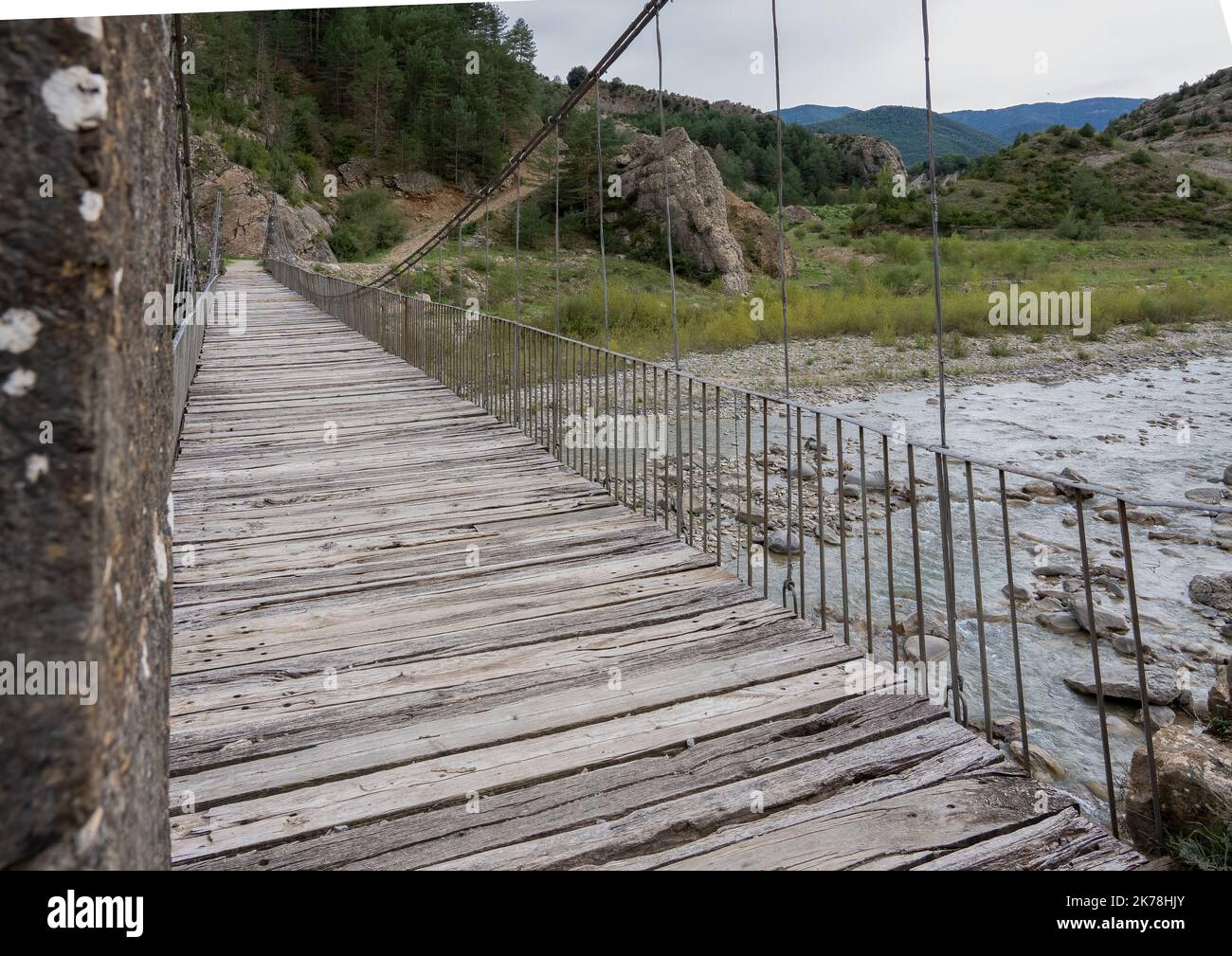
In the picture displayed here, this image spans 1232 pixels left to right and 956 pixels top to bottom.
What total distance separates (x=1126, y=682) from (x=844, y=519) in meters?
1.66

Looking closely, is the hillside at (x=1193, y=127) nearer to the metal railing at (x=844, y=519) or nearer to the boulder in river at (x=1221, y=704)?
the metal railing at (x=844, y=519)

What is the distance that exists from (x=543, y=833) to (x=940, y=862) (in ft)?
2.54

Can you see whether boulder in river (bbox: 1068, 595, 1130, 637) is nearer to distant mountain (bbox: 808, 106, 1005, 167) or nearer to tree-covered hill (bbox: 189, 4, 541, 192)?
tree-covered hill (bbox: 189, 4, 541, 192)

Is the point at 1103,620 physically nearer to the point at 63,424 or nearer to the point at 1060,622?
the point at 1060,622

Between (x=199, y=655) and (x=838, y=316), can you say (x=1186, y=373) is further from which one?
(x=199, y=655)

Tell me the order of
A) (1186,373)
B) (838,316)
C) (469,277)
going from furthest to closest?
(469,277), (838,316), (1186,373)

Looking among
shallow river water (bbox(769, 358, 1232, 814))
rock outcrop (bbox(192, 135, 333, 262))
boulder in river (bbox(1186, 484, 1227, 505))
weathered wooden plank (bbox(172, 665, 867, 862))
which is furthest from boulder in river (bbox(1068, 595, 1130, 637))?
rock outcrop (bbox(192, 135, 333, 262))

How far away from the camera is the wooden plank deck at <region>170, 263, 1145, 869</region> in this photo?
176 cm

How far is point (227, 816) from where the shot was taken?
1839 mm

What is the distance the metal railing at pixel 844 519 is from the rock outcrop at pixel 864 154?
175 ft

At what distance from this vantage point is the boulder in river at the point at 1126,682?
4469 mm

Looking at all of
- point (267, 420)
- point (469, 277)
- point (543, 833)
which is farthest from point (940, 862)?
point (469, 277)

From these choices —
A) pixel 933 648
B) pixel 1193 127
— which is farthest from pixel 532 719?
pixel 1193 127

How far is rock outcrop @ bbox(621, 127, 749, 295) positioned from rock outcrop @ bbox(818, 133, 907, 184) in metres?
35.8
